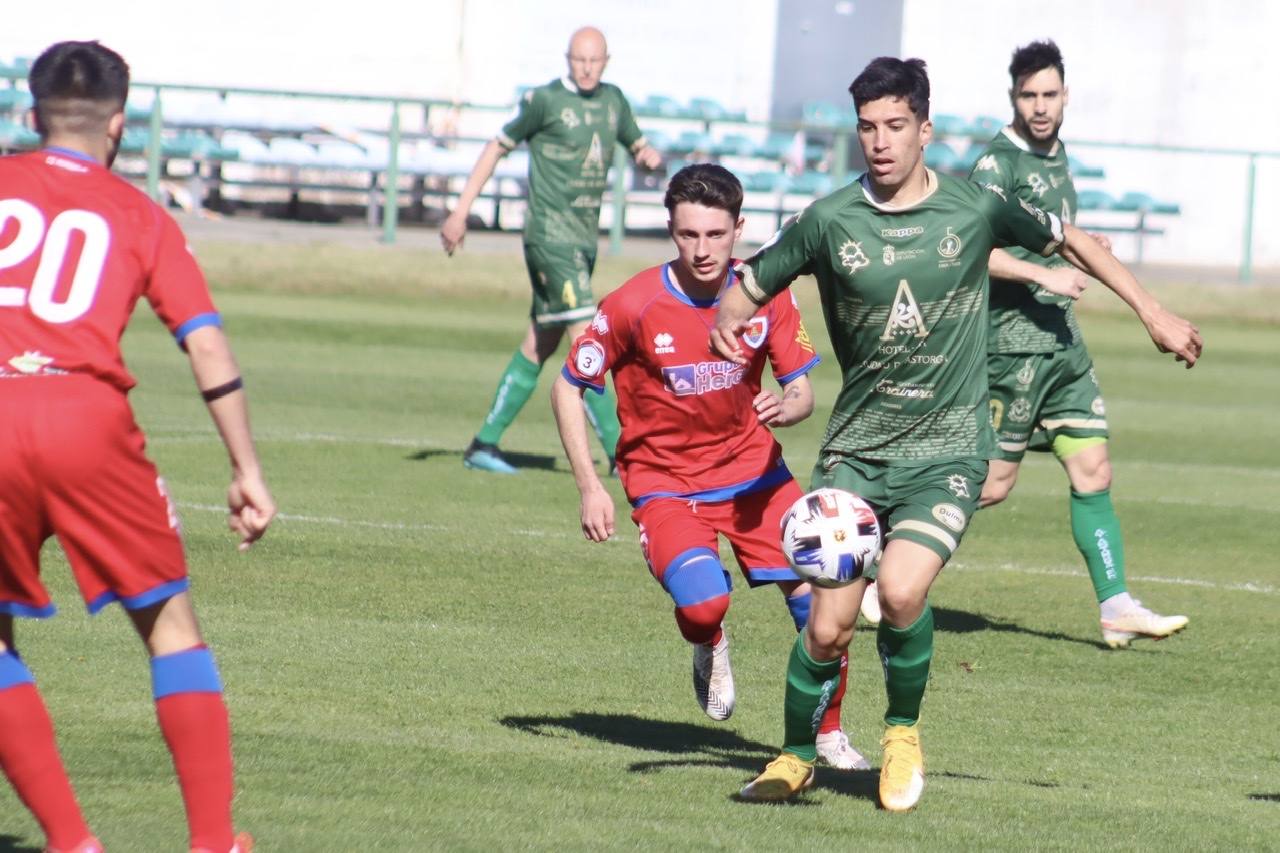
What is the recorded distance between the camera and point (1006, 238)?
19.4 ft

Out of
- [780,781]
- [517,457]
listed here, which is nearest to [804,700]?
[780,781]

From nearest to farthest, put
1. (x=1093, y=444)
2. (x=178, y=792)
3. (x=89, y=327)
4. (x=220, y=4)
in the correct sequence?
(x=89, y=327)
(x=178, y=792)
(x=1093, y=444)
(x=220, y=4)

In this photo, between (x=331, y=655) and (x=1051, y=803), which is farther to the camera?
(x=331, y=655)

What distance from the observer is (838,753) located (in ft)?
20.1

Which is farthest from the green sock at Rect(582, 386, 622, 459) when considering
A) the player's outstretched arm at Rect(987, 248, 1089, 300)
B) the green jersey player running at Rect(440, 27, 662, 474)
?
the player's outstretched arm at Rect(987, 248, 1089, 300)

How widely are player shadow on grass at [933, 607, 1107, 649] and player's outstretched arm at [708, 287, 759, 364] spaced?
2.82m

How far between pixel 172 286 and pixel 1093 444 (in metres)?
5.07

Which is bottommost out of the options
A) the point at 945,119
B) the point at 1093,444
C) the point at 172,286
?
the point at 1093,444

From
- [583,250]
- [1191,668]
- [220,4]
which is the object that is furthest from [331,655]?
[220,4]

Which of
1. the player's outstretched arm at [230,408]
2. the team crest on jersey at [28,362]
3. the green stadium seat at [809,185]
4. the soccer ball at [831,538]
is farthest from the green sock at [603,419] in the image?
the green stadium seat at [809,185]

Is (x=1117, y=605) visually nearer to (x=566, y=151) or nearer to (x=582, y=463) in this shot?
(x=582, y=463)

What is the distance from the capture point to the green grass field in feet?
17.2

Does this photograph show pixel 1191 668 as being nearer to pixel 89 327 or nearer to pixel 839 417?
pixel 839 417

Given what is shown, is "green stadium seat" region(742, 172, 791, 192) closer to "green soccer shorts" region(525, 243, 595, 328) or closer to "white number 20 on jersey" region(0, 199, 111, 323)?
"green soccer shorts" region(525, 243, 595, 328)
